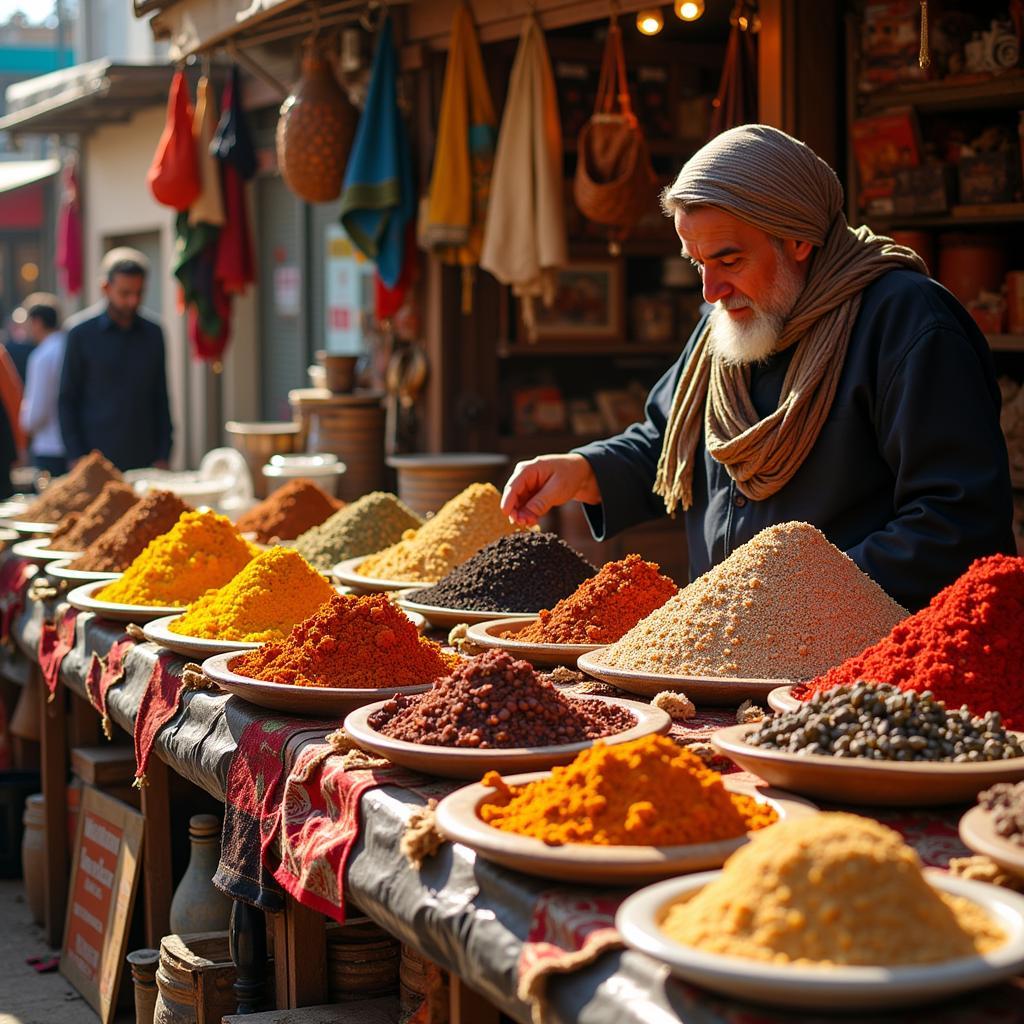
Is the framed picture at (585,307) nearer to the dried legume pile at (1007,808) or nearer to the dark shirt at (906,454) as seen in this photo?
the dark shirt at (906,454)

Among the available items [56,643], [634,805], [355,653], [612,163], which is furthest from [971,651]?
[612,163]

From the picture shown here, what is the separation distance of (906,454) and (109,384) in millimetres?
4854

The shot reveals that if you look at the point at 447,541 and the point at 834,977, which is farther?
the point at 447,541

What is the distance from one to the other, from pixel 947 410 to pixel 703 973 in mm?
1437

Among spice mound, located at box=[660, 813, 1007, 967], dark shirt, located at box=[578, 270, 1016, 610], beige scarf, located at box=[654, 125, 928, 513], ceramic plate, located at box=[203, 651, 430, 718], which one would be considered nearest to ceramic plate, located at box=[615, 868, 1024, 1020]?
spice mound, located at box=[660, 813, 1007, 967]

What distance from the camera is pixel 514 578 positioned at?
8.59ft

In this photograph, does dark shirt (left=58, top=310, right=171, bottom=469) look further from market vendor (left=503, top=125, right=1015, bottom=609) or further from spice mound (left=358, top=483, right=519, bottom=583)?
market vendor (left=503, top=125, right=1015, bottom=609)

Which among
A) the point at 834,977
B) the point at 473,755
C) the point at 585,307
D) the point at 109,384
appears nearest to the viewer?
the point at 834,977

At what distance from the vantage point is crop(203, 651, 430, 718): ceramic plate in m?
2.03

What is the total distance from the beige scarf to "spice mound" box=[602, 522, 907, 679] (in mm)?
472

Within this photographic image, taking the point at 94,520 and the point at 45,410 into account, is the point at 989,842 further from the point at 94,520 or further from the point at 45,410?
the point at 45,410

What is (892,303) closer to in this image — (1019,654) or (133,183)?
(1019,654)

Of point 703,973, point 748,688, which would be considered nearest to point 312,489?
point 748,688

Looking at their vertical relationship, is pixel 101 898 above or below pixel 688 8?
below
